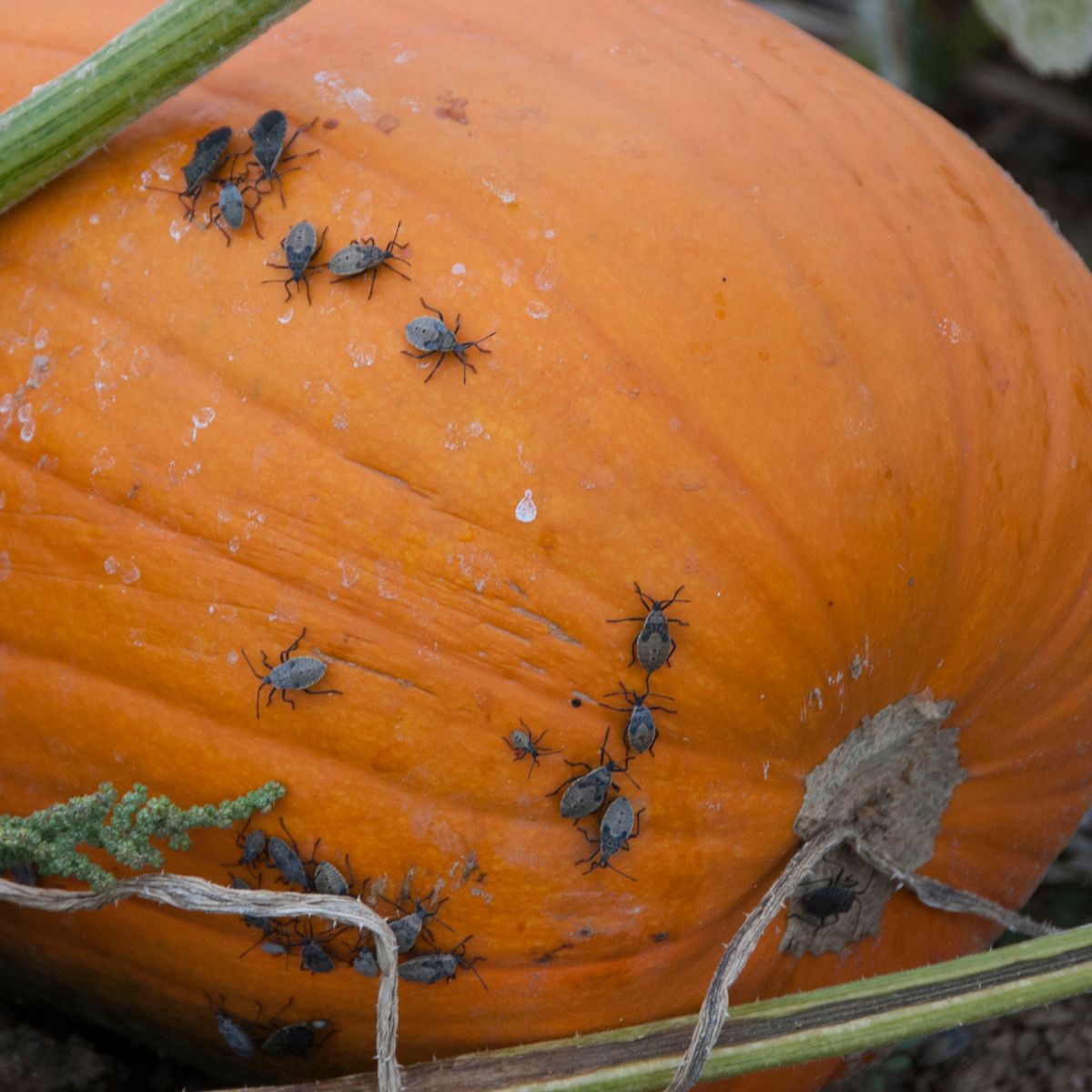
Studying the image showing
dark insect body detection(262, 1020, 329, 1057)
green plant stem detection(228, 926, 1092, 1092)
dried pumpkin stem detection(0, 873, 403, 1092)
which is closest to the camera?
dried pumpkin stem detection(0, 873, 403, 1092)

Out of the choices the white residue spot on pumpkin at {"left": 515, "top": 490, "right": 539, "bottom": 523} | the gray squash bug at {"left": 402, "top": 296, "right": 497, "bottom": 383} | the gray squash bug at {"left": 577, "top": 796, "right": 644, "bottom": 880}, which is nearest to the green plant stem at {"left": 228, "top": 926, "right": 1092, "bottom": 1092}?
the gray squash bug at {"left": 577, "top": 796, "right": 644, "bottom": 880}

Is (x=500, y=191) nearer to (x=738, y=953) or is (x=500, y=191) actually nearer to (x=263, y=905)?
(x=263, y=905)

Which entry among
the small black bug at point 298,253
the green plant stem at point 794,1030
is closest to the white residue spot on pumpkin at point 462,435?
the small black bug at point 298,253

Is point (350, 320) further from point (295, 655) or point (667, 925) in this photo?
point (667, 925)

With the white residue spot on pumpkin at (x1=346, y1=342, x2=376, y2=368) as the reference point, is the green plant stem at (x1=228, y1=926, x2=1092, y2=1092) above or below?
below

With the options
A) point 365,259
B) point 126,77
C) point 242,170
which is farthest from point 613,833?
point 126,77

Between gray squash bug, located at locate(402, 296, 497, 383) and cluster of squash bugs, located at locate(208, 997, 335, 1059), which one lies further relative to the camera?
cluster of squash bugs, located at locate(208, 997, 335, 1059)

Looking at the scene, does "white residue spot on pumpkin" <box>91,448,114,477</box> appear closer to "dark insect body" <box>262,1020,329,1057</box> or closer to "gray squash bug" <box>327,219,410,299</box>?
"gray squash bug" <box>327,219,410,299</box>
